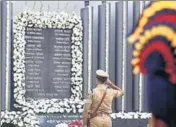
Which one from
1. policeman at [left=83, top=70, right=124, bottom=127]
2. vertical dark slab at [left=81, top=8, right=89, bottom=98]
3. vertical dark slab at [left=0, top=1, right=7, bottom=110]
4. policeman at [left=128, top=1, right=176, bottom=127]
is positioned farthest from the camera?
vertical dark slab at [left=81, top=8, right=89, bottom=98]

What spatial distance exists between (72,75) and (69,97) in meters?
0.43

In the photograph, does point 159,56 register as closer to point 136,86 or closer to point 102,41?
point 102,41

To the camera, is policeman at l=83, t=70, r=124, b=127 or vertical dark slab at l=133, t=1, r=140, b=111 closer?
policeman at l=83, t=70, r=124, b=127

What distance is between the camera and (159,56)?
2.23 meters

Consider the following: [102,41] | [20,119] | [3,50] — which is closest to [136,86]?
[102,41]

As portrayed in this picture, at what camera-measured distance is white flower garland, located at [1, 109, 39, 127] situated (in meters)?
9.38

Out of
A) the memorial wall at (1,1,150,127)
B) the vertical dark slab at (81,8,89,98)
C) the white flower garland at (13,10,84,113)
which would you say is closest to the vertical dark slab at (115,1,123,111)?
the memorial wall at (1,1,150,127)

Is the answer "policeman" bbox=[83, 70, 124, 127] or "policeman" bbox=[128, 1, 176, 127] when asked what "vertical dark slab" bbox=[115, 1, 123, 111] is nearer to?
"policeman" bbox=[83, 70, 124, 127]

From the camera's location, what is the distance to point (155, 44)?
2256 mm

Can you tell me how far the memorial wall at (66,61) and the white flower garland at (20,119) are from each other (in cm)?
9

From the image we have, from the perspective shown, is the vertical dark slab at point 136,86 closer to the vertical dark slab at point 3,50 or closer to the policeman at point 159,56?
the vertical dark slab at point 3,50

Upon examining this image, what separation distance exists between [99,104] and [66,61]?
14.1ft

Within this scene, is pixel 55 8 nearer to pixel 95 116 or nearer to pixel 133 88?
pixel 133 88

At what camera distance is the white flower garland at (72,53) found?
387 inches
